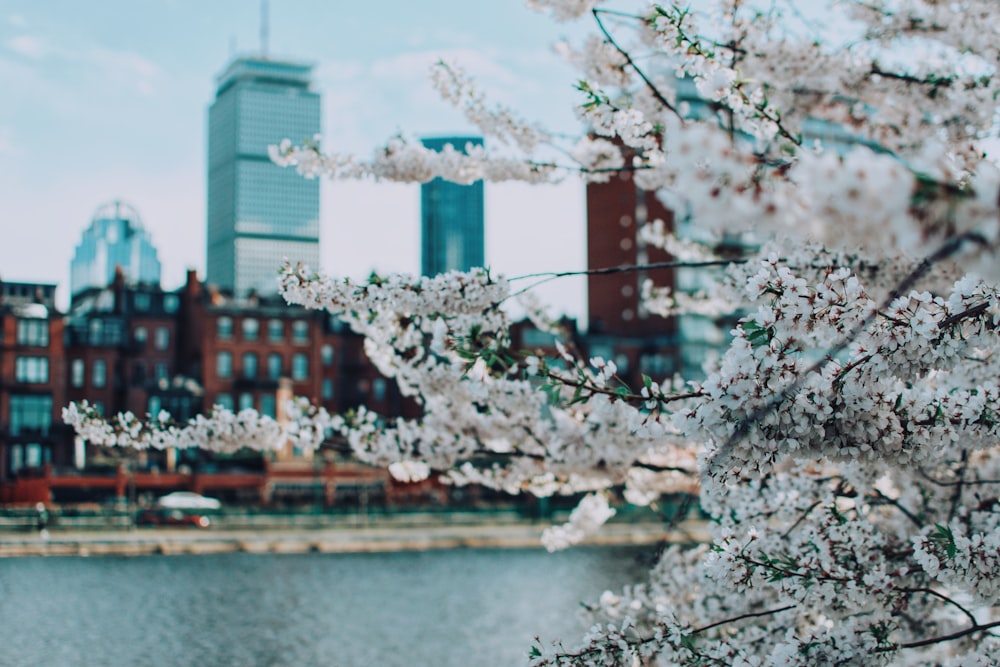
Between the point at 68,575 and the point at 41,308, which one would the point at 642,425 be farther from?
the point at 41,308

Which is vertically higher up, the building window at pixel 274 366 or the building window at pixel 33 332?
the building window at pixel 33 332

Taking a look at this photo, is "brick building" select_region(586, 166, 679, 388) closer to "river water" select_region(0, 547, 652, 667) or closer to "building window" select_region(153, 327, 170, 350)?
"building window" select_region(153, 327, 170, 350)

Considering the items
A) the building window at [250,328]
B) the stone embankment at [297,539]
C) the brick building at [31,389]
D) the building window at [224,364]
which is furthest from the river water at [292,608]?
the building window at [250,328]

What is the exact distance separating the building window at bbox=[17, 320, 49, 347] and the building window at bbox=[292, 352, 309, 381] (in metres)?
17.1

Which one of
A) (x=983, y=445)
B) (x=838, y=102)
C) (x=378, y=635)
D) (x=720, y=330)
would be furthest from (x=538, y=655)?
(x=720, y=330)

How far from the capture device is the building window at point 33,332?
77625mm

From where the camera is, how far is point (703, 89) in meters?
6.36

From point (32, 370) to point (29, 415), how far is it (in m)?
2.98

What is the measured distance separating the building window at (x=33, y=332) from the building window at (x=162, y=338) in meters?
8.51

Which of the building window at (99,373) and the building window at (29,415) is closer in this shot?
the building window at (29,415)

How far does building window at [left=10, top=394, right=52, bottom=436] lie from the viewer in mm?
76750

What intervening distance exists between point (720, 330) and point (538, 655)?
3885 inches

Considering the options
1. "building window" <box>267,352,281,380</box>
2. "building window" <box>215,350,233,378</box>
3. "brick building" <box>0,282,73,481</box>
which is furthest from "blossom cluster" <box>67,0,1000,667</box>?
"building window" <box>267,352,281,380</box>

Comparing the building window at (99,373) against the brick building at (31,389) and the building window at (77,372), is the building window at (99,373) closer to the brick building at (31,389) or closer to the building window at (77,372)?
the building window at (77,372)
